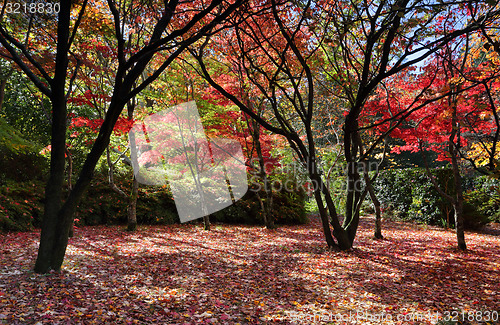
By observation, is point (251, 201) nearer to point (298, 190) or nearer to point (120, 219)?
point (298, 190)

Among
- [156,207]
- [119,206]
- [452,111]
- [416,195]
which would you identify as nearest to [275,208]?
[156,207]

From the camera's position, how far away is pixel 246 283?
3984 millimetres

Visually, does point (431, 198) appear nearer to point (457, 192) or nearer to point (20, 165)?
point (457, 192)

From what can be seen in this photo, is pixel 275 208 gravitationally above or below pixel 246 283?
above

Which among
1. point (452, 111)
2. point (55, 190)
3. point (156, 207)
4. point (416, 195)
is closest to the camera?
point (55, 190)

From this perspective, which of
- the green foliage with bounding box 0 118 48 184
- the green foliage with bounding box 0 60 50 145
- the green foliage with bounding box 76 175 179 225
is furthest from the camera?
the green foliage with bounding box 0 60 50 145

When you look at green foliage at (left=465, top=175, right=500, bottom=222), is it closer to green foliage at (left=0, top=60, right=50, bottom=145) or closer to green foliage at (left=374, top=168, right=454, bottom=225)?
green foliage at (left=374, top=168, right=454, bottom=225)

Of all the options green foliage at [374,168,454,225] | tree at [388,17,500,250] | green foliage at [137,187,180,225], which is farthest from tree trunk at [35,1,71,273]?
green foliage at [374,168,454,225]

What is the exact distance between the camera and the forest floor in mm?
2859

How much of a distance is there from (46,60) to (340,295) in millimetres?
5170

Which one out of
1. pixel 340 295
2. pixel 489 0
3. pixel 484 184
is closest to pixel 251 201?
pixel 340 295

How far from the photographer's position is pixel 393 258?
531 cm

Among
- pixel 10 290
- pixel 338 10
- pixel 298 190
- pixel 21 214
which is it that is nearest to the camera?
pixel 10 290

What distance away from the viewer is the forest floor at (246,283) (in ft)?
9.38
